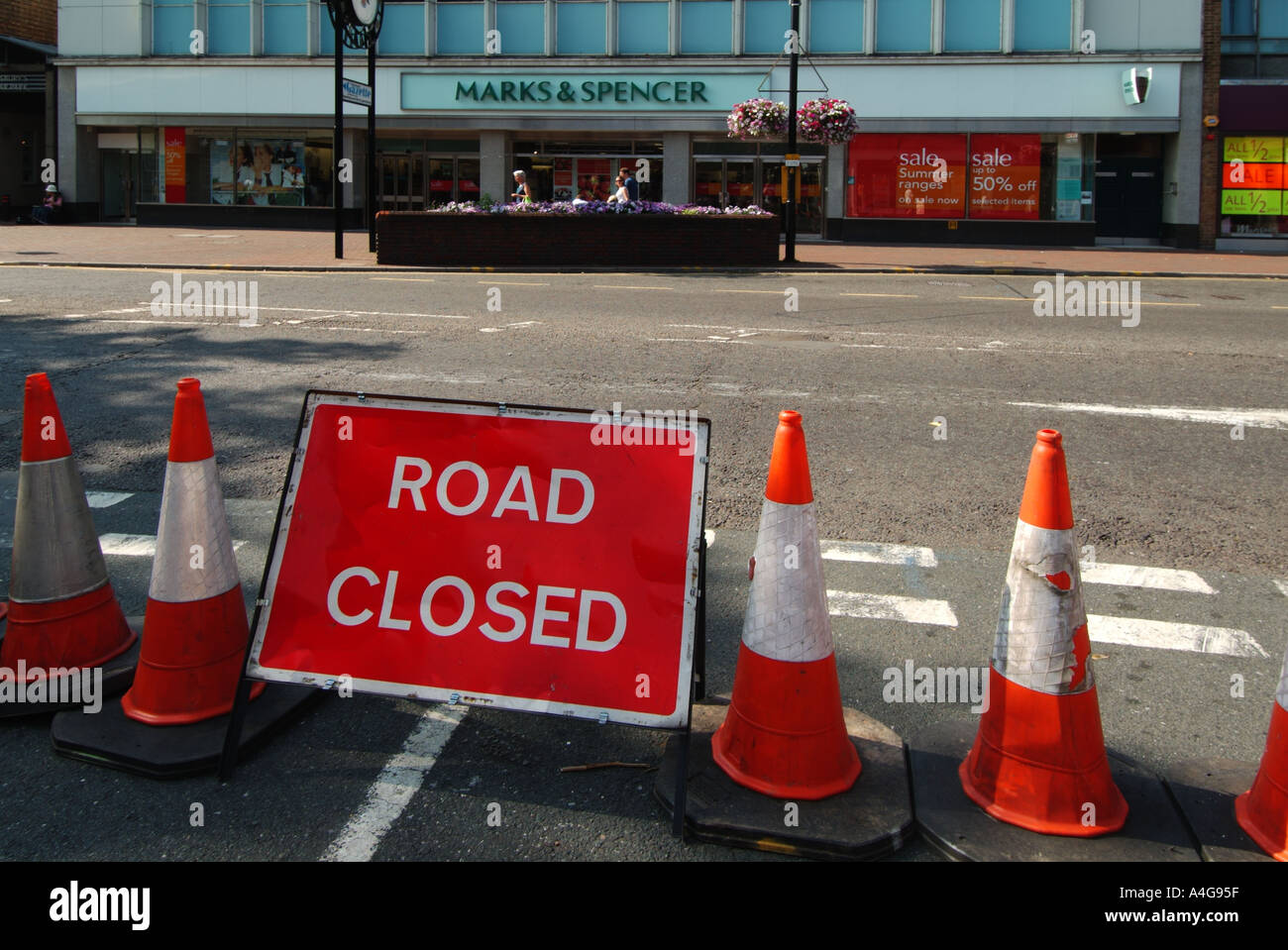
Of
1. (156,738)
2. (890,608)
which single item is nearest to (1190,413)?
(890,608)

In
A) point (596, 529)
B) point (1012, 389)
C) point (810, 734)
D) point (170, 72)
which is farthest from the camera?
point (170, 72)

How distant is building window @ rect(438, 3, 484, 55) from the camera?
31688mm

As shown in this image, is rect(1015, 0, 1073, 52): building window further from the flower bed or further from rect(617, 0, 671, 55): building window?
the flower bed

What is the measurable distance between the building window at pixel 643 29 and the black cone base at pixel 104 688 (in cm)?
2932

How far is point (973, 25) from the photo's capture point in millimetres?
29000

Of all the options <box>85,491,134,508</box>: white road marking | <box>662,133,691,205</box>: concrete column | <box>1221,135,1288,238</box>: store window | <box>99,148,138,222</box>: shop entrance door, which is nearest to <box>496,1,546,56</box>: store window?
<box>662,133,691,205</box>: concrete column

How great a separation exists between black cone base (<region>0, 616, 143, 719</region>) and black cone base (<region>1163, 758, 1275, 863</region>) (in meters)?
3.42

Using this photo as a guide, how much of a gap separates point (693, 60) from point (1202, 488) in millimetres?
26326

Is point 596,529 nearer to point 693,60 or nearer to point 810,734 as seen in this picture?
point 810,734

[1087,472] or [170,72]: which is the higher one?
[170,72]

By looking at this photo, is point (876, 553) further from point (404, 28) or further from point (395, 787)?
point (404, 28)

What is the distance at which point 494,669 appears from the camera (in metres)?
3.50
